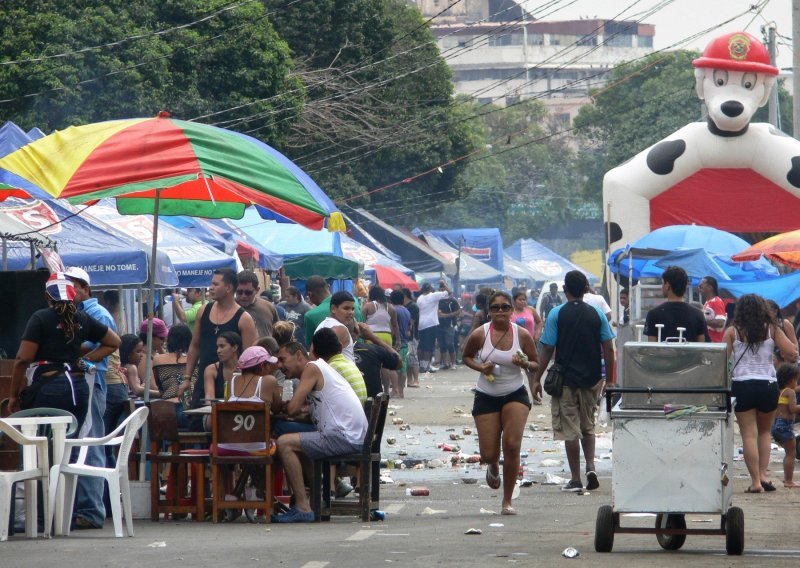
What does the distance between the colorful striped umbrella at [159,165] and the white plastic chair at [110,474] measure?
1588 millimetres

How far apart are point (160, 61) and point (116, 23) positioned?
1.11 meters

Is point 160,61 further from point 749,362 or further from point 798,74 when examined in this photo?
point 749,362

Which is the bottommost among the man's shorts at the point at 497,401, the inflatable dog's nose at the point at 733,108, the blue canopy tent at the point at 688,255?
the man's shorts at the point at 497,401

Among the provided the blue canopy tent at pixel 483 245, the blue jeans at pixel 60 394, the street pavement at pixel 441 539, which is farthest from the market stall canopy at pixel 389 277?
the blue jeans at pixel 60 394

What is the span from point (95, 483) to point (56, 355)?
1.02m

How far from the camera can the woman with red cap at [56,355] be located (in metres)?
10.0

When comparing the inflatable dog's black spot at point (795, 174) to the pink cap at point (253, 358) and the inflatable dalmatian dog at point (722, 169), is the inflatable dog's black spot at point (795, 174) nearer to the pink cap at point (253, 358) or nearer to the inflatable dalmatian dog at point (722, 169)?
the inflatable dalmatian dog at point (722, 169)

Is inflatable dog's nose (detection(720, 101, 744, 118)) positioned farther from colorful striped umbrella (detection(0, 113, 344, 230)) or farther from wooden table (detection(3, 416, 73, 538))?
wooden table (detection(3, 416, 73, 538))

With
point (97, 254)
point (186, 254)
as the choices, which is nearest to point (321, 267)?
point (186, 254)

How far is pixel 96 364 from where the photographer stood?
35.1 feet

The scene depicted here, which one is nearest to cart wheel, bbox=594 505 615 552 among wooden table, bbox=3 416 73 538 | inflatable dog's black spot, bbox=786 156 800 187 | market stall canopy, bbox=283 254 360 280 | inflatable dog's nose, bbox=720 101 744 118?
wooden table, bbox=3 416 73 538

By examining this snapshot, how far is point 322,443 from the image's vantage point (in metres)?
11.0

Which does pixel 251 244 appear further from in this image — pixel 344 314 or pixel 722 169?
pixel 344 314

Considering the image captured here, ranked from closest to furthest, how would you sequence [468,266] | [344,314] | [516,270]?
1. [344,314]
2. [468,266]
3. [516,270]
